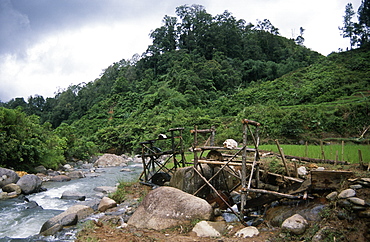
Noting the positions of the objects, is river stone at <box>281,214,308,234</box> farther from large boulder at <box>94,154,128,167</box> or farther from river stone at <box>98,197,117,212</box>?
large boulder at <box>94,154,128,167</box>

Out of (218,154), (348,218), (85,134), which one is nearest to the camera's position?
(348,218)

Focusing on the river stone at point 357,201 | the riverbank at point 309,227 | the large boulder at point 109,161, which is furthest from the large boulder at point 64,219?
the large boulder at point 109,161

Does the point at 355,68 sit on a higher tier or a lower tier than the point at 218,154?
higher

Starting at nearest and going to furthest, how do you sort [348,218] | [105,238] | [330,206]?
[348,218] < [330,206] < [105,238]

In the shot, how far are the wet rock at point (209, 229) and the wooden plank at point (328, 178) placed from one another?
7.65ft

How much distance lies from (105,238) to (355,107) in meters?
18.7

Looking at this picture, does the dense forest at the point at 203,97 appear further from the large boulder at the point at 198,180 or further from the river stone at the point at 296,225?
the river stone at the point at 296,225

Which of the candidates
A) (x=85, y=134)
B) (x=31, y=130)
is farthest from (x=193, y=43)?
(x=31, y=130)

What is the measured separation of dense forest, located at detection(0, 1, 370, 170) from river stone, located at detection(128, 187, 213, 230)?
33.2 ft

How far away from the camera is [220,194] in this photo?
24.2 feet

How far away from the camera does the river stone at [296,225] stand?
205 inches

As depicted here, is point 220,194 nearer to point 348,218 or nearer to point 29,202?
point 348,218

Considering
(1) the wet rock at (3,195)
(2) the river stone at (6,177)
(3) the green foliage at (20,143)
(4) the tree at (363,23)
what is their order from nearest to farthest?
1. (1) the wet rock at (3,195)
2. (2) the river stone at (6,177)
3. (3) the green foliage at (20,143)
4. (4) the tree at (363,23)

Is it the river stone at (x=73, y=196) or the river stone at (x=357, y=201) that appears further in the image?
the river stone at (x=73, y=196)
